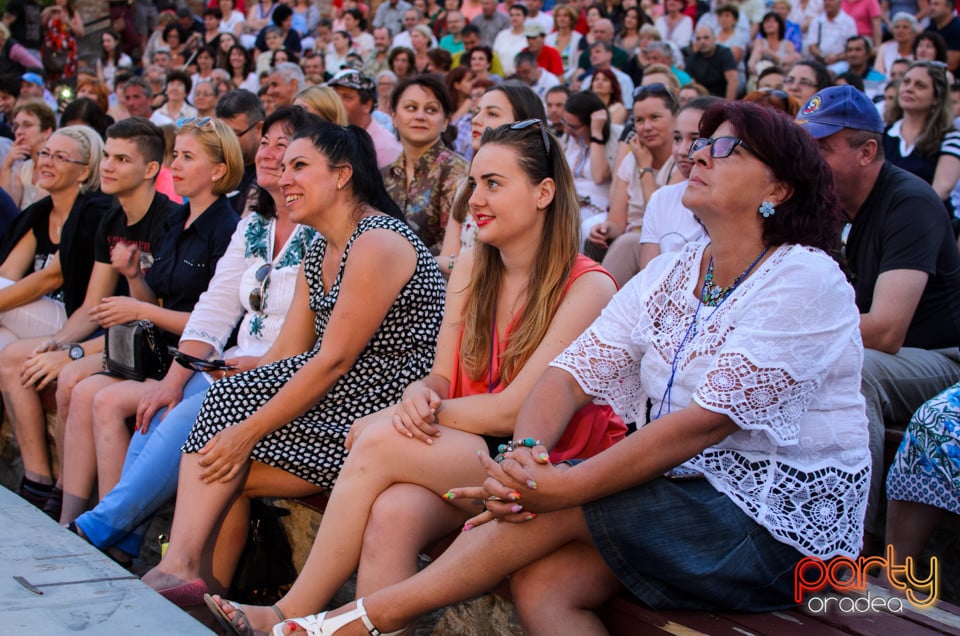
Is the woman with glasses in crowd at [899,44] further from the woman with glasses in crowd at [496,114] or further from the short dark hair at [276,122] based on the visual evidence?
the short dark hair at [276,122]

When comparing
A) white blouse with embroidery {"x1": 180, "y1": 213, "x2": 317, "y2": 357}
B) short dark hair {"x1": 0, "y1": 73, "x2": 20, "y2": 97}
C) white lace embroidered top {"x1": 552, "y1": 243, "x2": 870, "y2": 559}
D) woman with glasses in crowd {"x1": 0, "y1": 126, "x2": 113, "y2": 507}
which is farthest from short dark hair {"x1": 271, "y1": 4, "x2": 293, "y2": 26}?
white lace embroidered top {"x1": 552, "y1": 243, "x2": 870, "y2": 559}

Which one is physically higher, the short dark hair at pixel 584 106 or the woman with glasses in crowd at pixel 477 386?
the short dark hair at pixel 584 106

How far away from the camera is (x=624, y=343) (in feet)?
8.55

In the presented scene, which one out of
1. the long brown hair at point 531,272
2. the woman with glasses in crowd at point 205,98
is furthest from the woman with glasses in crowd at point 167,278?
the woman with glasses in crowd at point 205,98

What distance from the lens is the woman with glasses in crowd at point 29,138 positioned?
7094 millimetres

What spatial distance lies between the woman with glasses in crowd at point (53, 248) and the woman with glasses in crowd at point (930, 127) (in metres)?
4.31

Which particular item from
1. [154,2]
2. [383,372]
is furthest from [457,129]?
[154,2]

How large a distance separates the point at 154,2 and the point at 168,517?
14631 millimetres

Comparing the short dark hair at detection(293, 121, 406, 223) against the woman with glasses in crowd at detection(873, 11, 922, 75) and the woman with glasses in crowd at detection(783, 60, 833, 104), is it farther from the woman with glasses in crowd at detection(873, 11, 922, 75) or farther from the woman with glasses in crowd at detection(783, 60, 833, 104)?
the woman with glasses in crowd at detection(873, 11, 922, 75)

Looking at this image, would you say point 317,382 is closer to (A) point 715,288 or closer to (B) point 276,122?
(A) point 715,288

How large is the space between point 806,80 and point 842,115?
2.33 meters

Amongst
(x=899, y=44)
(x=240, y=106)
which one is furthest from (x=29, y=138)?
(x=899, y=44)

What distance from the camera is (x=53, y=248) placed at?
555 cm

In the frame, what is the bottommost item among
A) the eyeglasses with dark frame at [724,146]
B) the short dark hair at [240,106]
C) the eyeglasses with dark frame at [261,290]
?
the eyeglasses with dark frame at [261,290]
